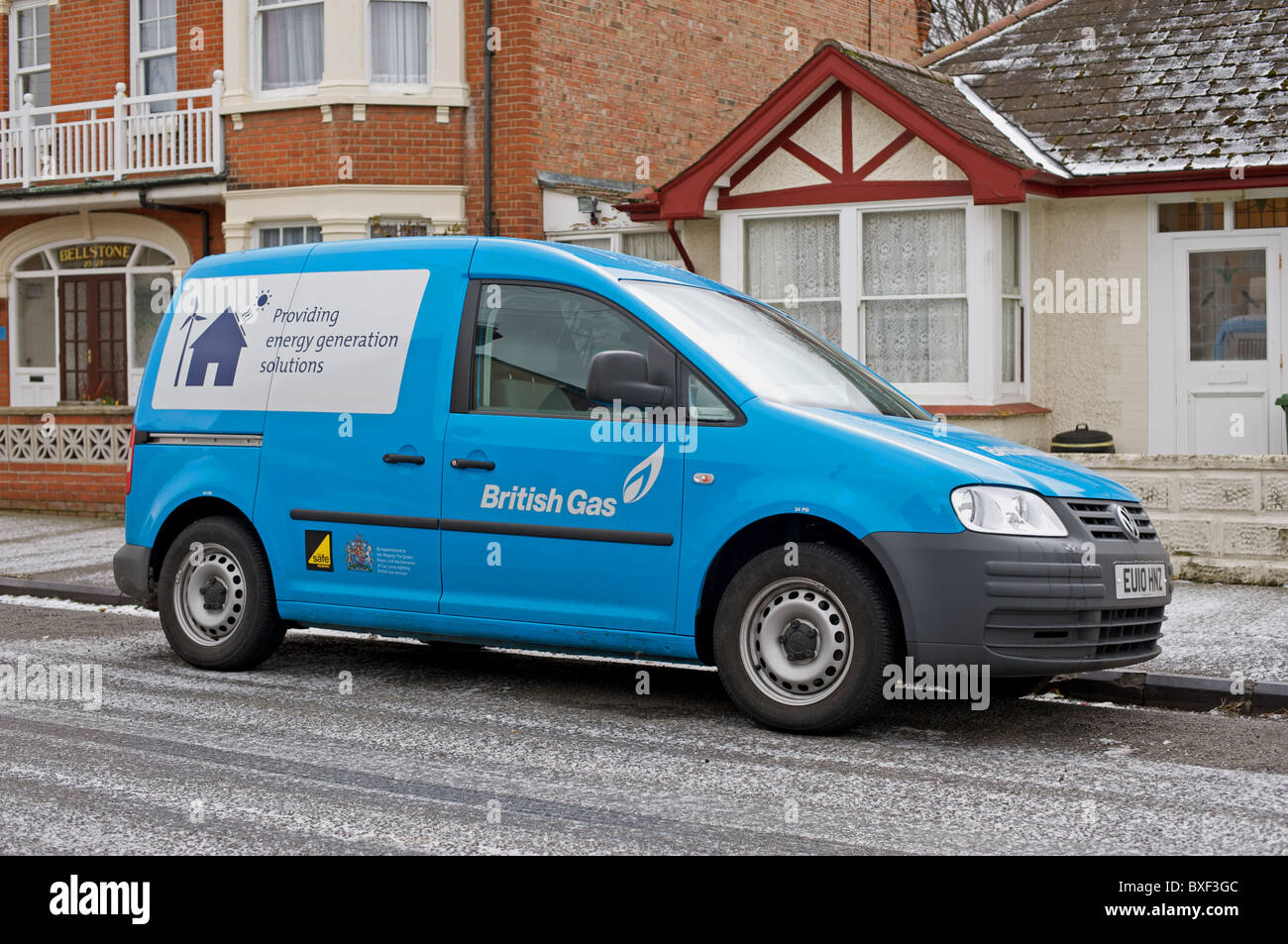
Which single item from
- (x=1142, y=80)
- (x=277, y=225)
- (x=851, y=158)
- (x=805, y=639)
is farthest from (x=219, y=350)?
(x=277, y=225)

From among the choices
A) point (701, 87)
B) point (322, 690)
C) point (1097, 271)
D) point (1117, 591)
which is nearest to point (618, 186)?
point (701, 87)

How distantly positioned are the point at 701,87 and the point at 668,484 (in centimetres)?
1454

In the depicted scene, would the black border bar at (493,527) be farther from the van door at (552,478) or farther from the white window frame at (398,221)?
the white window frame at (398,221)

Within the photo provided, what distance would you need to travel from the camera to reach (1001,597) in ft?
21.4

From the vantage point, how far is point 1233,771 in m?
6.38

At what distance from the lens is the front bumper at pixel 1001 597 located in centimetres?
651

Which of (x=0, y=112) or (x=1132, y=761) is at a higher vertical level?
(x=0, y=112)

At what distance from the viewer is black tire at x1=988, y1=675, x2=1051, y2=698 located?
307 inches

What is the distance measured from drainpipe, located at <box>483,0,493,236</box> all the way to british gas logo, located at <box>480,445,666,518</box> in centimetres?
1084

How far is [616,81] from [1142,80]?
6511 millimetres

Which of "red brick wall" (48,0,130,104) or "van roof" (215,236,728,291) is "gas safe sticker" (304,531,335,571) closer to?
"van roof" (215,236,728,291)

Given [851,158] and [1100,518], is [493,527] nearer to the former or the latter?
[1100,518]

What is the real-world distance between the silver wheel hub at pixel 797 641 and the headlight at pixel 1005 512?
67 centimetres
